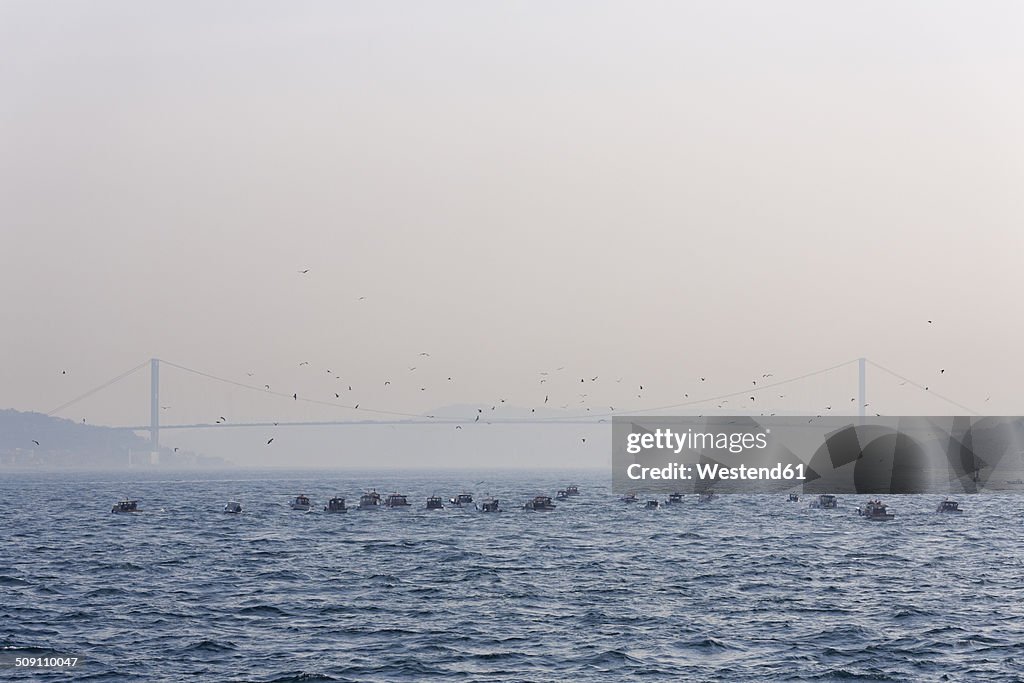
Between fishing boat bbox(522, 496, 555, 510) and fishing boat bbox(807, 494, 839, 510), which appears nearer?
fishing boat bbox(522, 496, 555, 510)

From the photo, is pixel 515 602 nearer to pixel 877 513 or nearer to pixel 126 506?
pixel 877 513

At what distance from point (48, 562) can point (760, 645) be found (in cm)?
4615

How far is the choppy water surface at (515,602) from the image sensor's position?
4069 centimetres

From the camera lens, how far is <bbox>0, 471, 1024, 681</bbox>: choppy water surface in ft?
133

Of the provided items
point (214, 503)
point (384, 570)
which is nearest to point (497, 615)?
point (384, 570)

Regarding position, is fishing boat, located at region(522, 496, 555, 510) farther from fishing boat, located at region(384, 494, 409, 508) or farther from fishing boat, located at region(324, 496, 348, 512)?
fishing boat, located at region(324, 496, 348, 512)

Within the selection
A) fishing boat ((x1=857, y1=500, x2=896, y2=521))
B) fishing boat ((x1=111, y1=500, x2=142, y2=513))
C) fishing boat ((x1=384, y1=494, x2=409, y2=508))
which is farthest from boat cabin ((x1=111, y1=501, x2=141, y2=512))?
fishing boat ((x1=857, y1=500, x2=896, y2=521))

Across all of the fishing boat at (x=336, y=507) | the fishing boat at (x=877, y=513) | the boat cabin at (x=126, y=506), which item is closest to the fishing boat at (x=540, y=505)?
the fishing boat at (x=336, y=507)

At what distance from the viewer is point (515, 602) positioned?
53750mm

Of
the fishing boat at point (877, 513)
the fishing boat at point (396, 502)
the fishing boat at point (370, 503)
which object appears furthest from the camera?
the fishing boat at point (396, 502)

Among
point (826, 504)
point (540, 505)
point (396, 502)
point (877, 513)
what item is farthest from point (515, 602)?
point (826, 504)

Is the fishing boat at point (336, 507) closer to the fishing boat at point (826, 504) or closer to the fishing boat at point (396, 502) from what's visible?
the fishing boat at point (396, 502)

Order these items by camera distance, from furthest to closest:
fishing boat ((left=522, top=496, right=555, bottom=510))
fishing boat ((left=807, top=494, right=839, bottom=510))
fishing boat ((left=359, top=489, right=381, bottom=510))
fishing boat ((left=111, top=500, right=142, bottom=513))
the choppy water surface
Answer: fishing boat ((left=807, top=494, right=839, bottom=510)) → fishing boat ((left=359, top=489, right=381, bottom=510)) → fishing boat ((left=522, top=496, right=555, bottom=510)) → fishing boat ((left=111, top=500, right=142, bottom=513)) → the choppy water surface

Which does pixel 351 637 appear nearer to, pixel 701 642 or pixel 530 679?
pixel 530 679
